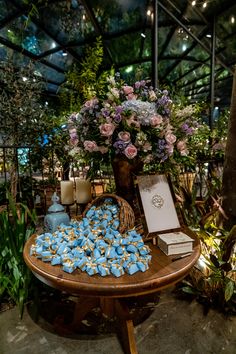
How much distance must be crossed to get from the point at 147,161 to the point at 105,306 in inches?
36.6

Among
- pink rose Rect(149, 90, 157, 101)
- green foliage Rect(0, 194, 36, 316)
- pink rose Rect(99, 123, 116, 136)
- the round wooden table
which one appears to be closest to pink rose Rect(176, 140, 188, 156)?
pink rose Rect(149, 90, 157, 101)

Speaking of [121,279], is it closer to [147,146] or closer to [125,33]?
[147,146]

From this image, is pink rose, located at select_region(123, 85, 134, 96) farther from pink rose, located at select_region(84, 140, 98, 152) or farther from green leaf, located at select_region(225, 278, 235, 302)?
green leaf, located at select_region(225, 278, 235, 302)

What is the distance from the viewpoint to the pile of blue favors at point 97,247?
1067 millimetres

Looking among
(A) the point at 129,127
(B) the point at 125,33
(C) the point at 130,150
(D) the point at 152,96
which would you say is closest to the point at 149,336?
(C) the point at 130,150

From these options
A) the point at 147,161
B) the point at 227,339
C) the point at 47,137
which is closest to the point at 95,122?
the point at 147,161

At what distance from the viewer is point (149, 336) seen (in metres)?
1.44

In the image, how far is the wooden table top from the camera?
97cm

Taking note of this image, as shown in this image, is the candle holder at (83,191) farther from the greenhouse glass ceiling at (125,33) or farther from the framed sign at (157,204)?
the greenhouse glass ceiling at (125,33)

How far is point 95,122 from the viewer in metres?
1.38

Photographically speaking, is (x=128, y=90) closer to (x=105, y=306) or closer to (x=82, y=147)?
(x=82, y=147)

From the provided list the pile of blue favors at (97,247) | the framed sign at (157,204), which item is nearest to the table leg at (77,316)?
the pile of blue favors at (97,247)

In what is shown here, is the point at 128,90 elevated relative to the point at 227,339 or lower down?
elevated

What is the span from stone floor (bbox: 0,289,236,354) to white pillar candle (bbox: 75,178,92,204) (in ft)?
2.59
